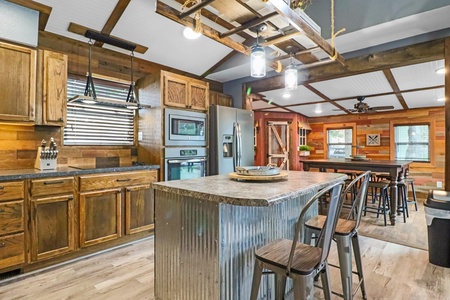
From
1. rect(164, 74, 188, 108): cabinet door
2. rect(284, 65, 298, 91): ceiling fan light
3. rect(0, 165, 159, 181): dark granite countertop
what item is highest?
rect(164, 74, 188, 108): cabinet door

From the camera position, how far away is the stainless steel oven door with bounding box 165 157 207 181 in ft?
11.3

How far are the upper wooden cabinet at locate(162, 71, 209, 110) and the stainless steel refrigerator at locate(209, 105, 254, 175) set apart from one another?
25cm

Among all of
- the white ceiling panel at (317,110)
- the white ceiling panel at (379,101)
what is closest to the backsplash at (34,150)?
the white ceiling panel at (317,110)

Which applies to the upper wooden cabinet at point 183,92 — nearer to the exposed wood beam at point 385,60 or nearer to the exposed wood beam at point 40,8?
the exposed wood beam at point 40,8

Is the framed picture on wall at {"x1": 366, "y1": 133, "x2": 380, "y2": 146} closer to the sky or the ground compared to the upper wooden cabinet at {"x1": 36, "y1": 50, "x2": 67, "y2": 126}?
closer to the ground

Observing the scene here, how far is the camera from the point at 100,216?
281cm

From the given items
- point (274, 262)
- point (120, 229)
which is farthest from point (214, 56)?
point (274, 262)

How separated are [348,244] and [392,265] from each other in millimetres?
1317

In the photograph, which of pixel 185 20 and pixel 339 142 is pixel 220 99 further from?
pixel 339 142

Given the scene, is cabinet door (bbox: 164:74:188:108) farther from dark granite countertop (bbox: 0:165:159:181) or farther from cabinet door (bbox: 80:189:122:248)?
cabinet door (bbox: 80:189:122:248)

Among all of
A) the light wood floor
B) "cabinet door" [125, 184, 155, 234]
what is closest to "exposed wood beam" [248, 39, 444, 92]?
the light wood floor

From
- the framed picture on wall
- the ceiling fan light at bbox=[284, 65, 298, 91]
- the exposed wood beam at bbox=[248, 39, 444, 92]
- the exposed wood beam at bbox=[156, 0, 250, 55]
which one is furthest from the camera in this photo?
the framed picture on wall

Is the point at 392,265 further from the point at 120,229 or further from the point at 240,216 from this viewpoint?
the point at 120,229

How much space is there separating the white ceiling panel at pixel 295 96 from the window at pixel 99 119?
10.7 feet
